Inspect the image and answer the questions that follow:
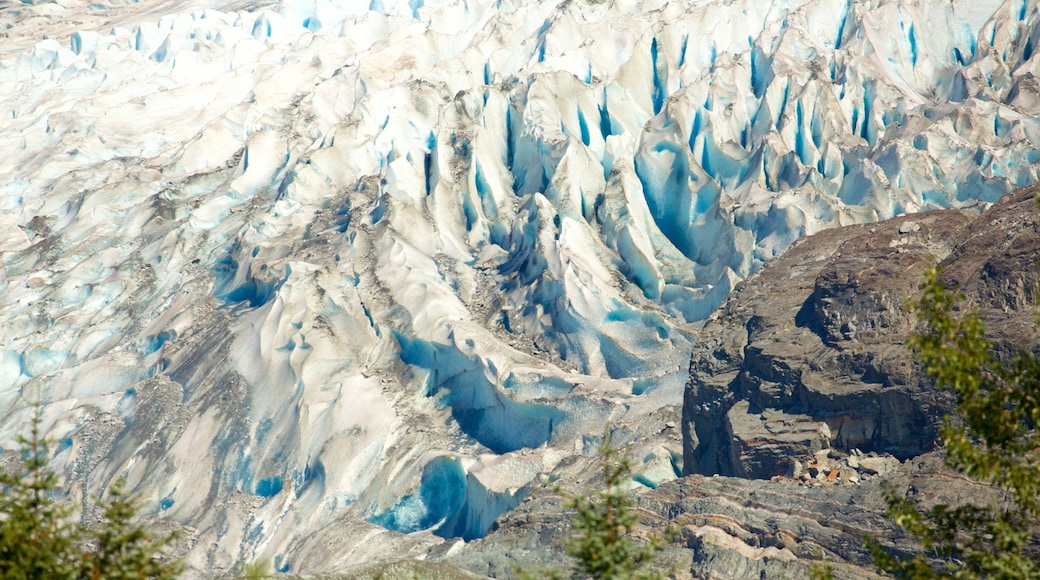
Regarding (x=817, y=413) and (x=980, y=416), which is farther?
(x=817, y=413)

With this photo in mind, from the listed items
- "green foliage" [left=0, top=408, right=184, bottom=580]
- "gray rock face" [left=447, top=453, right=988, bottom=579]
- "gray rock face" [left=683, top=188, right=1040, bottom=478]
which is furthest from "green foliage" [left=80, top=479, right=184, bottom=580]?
"gray rock face" [left=683, top=188, right=1040, bottom=478]

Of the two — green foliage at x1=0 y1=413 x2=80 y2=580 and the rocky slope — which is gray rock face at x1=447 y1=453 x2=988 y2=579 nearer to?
the rocky slope

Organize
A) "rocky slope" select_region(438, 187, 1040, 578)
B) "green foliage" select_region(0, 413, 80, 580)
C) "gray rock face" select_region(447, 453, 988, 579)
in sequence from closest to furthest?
"green foliage" select_region(0, 413, 80, 580), "gray rock face" select_region(447, 453, 988, 579), "rocky slope" select_region(438, 187, 1040, 578)

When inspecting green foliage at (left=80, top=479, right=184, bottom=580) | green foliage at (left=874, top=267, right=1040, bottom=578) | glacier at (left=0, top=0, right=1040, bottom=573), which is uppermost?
green foliage at (left=874, top=267, right=1040, bottom=578)

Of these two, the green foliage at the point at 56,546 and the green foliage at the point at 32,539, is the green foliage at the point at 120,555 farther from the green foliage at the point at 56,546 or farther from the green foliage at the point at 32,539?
the green foliage at the point at 32,539

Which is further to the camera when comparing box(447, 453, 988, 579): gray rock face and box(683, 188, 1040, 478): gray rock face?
box(683, 188, 1040, 478): gray rock face

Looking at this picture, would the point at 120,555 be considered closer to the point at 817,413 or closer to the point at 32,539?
the point at 32,539

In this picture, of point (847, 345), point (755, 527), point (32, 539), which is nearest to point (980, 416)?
point (32, 539)
